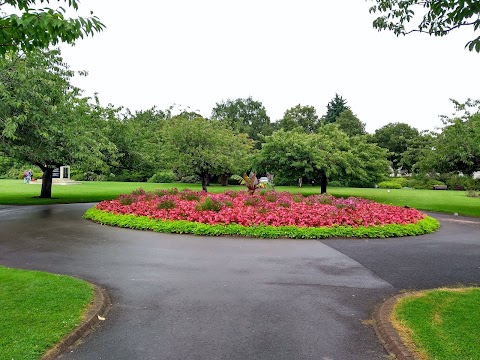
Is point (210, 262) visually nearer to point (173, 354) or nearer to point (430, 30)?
point (173, 354)

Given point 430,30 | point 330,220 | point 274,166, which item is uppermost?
point 430,30

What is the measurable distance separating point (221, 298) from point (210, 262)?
198 centimetres

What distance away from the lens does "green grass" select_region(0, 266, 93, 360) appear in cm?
349

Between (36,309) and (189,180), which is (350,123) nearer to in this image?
(189,180)

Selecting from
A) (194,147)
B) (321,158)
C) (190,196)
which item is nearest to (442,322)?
(190,196)

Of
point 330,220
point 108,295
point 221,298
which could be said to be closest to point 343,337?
point 221,298

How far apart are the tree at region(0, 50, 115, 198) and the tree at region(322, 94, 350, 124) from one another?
176 ft

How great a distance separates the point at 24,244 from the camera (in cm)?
844

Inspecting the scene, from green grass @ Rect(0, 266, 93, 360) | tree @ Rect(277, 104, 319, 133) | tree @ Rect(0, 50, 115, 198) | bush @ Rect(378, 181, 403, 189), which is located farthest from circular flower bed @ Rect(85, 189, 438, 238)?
tree @ Rect(277, 104, 319, 133)

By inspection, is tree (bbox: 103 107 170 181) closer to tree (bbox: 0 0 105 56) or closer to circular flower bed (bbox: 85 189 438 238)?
circular flower bed (bbox: 85 189 438 238)

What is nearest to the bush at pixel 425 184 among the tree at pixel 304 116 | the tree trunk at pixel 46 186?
the tree at pixel 304 116

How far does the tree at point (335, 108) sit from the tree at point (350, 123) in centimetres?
694

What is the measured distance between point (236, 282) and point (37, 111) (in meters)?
8.19

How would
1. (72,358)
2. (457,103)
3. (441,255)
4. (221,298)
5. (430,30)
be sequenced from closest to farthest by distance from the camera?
(72,358), (221,298), (430,30), (441,255), (457,103)
